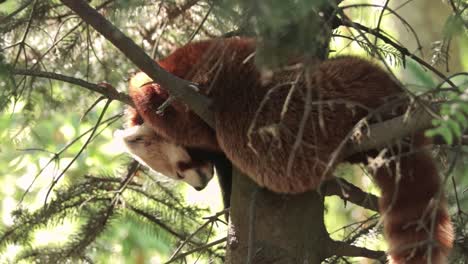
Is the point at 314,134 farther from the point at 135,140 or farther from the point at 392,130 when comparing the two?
the point at 135,140

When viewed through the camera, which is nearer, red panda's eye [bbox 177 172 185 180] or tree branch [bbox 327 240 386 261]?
tree branch [bbox 327 240 386 261]

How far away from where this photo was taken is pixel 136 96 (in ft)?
8.46

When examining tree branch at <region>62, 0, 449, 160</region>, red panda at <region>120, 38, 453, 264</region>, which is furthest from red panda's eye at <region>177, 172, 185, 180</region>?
tree branch at <region>62, 0, 449, 160</region>

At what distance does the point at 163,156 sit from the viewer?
3012 millimetres

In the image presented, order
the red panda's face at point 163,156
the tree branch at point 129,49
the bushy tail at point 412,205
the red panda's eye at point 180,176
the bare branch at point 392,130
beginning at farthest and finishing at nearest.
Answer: the red panda's eye at point 180,176 < the red panda's face at point 163,156 < the bushy tail at point 412,205 < the tree branch at point 129,49 < the bare branch at point 392,130

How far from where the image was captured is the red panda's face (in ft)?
9.56

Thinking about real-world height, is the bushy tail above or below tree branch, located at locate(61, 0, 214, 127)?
below

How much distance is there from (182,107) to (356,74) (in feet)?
2.03

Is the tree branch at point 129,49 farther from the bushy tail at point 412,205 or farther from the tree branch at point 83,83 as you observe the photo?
the bushy tail at point 412,205

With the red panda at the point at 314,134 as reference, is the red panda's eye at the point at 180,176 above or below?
above

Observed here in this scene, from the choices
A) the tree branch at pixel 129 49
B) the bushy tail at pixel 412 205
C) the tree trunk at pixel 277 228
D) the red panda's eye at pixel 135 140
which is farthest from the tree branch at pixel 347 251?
the red panda's eye at pixel 135 140

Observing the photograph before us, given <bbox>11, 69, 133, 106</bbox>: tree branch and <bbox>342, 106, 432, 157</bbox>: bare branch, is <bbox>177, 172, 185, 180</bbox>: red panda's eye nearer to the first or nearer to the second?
<bbox>11, 69, 133, 106</bbox>: tree branch

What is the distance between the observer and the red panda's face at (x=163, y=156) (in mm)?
2914

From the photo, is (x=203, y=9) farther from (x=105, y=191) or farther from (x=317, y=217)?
(x=317, y=217)
